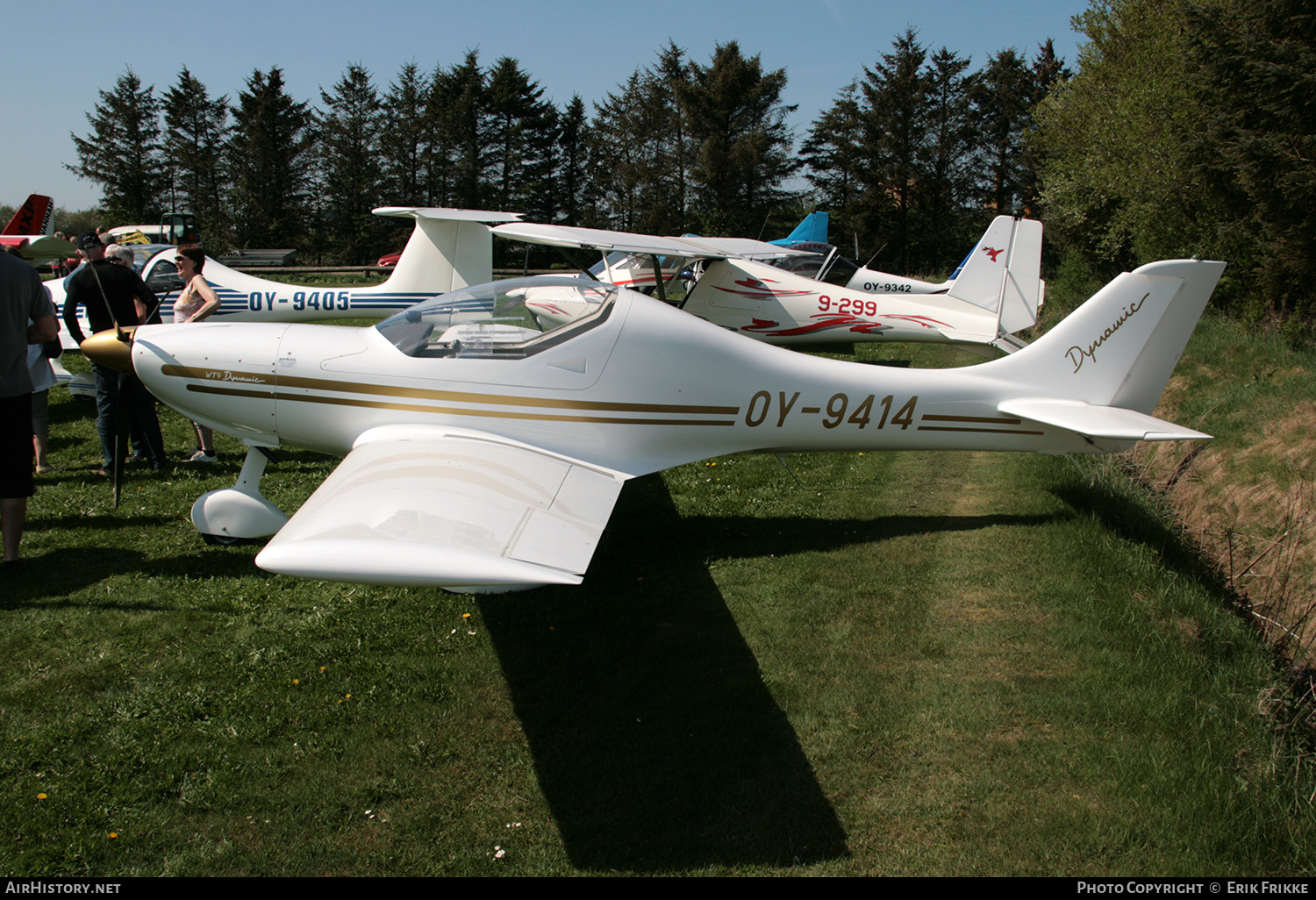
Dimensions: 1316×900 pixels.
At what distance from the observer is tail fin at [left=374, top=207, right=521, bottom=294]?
1173 cm

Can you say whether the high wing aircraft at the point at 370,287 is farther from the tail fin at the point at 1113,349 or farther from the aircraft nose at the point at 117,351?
the tail fin at the point at 1113,349

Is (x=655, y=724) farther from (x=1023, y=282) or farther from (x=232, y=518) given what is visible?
(x=1023, y=282)

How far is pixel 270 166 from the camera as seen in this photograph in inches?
1829

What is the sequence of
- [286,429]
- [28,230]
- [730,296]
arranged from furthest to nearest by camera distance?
[28,230], [730,296], [286,429]

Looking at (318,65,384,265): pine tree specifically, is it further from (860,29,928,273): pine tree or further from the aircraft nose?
the aircraft nose

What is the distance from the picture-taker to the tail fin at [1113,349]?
5.79 metres

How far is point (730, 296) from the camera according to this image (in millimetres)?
12617

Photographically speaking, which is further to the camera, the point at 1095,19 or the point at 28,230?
the point at 1095,19

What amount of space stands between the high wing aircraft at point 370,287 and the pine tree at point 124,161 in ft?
145

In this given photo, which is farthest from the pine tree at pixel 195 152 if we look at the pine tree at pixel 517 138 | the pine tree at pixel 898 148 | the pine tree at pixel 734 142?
the pine tree at pixel 898 148
